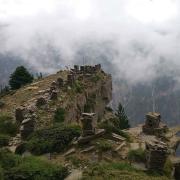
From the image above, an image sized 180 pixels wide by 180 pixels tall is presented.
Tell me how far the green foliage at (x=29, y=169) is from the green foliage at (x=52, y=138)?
306 cm

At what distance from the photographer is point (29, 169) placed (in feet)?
80.7

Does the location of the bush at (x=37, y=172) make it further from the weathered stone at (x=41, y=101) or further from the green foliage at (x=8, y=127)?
the weathered stone at (x=41, y=101)

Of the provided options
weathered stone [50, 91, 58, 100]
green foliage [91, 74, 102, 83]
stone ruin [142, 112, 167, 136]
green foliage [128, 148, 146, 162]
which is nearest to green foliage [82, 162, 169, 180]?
green foliage [128, 148, 146, 162]

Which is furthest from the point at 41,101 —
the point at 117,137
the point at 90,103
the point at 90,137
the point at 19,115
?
the point at 90,103

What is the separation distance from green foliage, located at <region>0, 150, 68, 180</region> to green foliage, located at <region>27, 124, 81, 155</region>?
3.06 meters

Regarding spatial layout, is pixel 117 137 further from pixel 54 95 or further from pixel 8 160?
pixel 54 95

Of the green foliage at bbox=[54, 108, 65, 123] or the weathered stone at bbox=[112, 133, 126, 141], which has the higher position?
the green foliage at bbox=[54, 108, 65, 123]

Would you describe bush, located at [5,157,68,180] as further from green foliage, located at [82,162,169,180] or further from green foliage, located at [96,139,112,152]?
green foliage, located at [96,139,112,152]

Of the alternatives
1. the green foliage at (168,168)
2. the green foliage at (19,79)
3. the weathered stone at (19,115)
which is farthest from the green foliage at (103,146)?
the green foliage at (19,79)

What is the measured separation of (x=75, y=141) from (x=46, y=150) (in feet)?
6.13

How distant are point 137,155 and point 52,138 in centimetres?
565

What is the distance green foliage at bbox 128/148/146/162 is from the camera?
27441mm

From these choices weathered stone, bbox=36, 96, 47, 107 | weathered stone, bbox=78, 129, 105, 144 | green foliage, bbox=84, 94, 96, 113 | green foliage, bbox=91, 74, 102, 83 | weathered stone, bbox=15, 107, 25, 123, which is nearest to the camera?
weathered stone, bbox=78, 129, 105, 144

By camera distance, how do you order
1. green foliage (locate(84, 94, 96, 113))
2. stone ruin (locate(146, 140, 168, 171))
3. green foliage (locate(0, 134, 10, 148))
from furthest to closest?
green foliage (locate(84, 94, 96, 113)) → green foliage (locate(0, 134, 10, 148)) → stone ruin (locate(146, 140, 168, 171))
